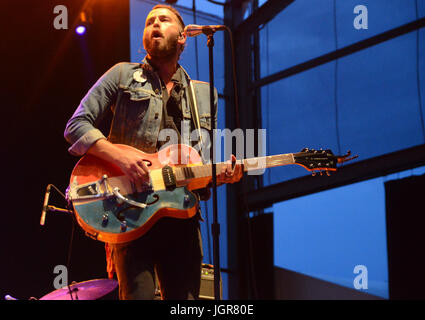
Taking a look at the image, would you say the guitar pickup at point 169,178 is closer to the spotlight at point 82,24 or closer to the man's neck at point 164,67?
the man's neck at point 164,67

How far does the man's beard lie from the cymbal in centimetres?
154

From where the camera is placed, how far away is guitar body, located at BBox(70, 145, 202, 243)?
7.66 feet

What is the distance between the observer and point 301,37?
19.0 ft

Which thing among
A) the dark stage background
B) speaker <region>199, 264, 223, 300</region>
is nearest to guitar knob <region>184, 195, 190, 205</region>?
speaker <region>199, 264, 223, 300</region>

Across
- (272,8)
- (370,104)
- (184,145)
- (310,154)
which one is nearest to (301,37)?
(272,8)

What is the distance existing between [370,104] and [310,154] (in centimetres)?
238

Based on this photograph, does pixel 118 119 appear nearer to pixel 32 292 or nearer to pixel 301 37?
pixel 32 292

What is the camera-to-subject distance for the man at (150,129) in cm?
231

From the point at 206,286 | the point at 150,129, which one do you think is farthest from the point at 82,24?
the point at 206,286

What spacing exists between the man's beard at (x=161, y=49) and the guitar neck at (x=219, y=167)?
0.70 metres

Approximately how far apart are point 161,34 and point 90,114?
0.63 meters

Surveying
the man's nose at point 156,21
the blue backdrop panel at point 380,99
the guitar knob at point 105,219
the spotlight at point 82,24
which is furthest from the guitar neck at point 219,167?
the blue backdrop panel at point 380,99

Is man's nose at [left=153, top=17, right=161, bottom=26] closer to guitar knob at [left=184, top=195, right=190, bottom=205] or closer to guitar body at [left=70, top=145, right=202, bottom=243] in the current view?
guitar body at [left=70, top=145, right=202, bottom=243]

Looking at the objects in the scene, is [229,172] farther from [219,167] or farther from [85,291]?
[85,291]
